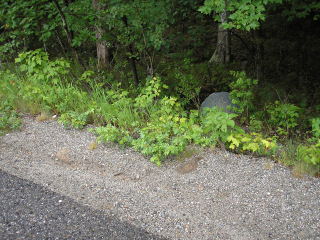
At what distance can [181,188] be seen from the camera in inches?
159

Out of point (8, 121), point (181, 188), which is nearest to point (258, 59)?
point (181, 188)

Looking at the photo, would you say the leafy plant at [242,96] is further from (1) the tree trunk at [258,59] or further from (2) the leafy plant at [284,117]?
(1) the tree trunk at [258,59]

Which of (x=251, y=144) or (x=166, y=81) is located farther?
(x=166, y=81)

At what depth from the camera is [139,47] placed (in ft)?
21.7

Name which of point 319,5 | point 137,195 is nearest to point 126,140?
point 137,195

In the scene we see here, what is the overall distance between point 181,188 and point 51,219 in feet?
4.58

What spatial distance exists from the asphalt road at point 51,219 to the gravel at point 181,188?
0.11 metres

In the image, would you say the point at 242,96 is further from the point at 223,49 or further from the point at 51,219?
the point at 51,219

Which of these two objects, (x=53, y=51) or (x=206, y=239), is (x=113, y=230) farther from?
(x=53, y=51)

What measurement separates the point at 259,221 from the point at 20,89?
16.3ft

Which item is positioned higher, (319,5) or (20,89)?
(319,5)

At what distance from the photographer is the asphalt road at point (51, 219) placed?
10.8 ft

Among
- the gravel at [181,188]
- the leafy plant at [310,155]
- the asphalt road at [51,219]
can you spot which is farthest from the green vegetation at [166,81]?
the asphalt road at [51,219]

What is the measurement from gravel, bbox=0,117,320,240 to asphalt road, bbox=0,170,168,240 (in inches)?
4.5
